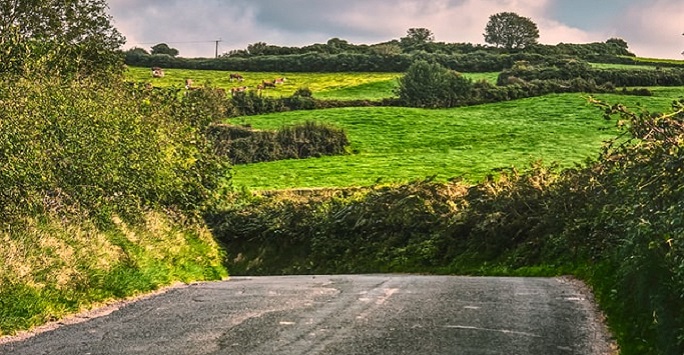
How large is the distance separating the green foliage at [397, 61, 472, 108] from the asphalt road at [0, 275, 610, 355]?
246ft

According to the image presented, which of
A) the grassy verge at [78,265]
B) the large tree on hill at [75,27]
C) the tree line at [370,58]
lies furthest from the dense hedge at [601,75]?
the grassy verge at [78,265]

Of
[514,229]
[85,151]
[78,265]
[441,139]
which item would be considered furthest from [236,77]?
[78,265]

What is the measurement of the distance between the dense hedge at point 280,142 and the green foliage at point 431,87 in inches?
895

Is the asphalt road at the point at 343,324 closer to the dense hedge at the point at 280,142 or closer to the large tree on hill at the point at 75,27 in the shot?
the large tree on hill at the point at 75,27

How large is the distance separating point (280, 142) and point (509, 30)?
11855cm

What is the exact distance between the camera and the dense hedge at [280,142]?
6762 centimetres

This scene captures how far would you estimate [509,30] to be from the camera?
17588 cm

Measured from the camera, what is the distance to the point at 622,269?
47.3 feet

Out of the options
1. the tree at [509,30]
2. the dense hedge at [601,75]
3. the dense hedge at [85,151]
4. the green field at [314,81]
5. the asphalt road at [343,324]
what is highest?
the tree at [509,30]

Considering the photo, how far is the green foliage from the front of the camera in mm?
90938

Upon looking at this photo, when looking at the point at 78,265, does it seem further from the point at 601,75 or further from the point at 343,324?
the point at 601,75

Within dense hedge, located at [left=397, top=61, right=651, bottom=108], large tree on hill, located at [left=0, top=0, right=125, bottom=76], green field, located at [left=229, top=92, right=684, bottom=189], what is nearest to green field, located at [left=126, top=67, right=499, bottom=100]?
dense hedge, located at [left=397, top=61, right=651, bottom=108]

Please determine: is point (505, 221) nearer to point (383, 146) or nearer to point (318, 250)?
point (318, 250)

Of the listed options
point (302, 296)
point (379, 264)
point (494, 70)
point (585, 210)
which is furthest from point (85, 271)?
point (494, 70)
